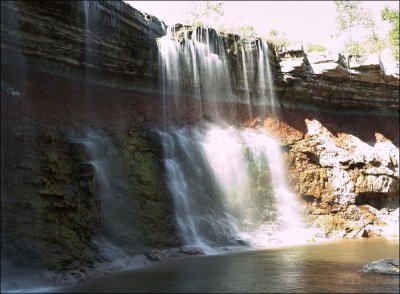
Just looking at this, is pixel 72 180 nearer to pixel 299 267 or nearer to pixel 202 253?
pixel 202 253

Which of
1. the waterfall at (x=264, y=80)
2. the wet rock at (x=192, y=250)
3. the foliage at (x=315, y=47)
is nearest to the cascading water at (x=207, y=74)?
the waterfall at (x=264, y=80)

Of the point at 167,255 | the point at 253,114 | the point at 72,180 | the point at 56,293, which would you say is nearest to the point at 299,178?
the point at 253,114

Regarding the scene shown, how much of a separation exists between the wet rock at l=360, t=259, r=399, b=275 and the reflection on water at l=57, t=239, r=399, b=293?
330 mm

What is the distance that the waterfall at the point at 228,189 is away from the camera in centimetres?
1878

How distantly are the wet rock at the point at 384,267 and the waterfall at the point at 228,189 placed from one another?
271 inches

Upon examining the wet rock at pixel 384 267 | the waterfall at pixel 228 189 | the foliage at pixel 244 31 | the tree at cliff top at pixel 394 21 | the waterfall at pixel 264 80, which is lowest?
the wet rock at pixel 384 267

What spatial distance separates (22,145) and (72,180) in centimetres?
200

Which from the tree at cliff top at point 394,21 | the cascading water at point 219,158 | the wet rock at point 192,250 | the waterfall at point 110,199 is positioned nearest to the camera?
the waterfall at point 110,199

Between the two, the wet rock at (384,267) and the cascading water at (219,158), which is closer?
the wet rock at (384,267)

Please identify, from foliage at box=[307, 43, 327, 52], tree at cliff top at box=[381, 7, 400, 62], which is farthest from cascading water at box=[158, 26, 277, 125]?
tree at cliff top at box=[381, 7, 400, 62]

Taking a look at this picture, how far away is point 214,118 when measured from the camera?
25.2m

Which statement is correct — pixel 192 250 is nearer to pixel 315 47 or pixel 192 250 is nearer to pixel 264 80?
pixel 264 80

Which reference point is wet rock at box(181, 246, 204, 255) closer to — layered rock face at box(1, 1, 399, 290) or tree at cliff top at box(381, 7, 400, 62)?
layered rock face at box(1, 1, 399, 290)

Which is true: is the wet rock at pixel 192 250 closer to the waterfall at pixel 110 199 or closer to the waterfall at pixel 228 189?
the waterfall at pixel 228 189
